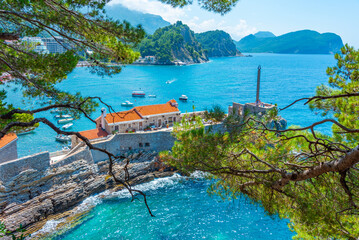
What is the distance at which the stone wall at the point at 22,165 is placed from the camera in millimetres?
12062

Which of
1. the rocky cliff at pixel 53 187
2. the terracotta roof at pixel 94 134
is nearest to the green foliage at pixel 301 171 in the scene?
the rocky cliff at pixel 53 187

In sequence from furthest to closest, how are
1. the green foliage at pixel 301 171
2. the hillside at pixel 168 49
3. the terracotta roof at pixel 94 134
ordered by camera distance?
the hillside at pixel 168 49 < the terracotta roof at pixel 94 134 < the green foliage at pixel 301 171

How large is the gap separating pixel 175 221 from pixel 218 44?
145972mm

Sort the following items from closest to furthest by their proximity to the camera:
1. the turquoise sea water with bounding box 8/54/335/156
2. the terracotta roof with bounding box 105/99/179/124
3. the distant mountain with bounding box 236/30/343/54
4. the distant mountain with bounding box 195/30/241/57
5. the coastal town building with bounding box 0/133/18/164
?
the coastal town building with bounding box 0/133/18/164, the terracotta roof with bounding box 105/99/179/124, the turquoise sea water with bounding box 8/54/335/156, the distant mountain with bounding box 195/30/241/57, the distant mountain with bounding box 236/30/343/54

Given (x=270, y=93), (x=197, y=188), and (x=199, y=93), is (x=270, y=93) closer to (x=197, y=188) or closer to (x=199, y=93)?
A: (x=199, y=93)

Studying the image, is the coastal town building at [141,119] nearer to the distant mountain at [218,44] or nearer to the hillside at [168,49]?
the hillside at [168,49]

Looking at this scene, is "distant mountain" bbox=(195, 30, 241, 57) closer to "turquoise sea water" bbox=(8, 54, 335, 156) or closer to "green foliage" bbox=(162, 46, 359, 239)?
"turquoise sea water" bbox=(8, 54, 335, 156)

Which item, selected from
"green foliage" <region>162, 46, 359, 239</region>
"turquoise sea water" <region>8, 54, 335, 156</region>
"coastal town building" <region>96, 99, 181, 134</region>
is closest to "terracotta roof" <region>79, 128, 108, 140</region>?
"coastal town building" <region>96, 99, 181, 134</region>

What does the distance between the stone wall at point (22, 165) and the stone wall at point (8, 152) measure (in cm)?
124

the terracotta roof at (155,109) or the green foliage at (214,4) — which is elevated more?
the green foliage at (214,4)

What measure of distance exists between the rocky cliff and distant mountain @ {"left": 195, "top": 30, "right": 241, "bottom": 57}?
134232mm

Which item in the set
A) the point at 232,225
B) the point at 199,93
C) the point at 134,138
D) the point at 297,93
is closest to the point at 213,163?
the point at 232,225

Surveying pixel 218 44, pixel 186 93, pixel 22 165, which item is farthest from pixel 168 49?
pixel 22 165

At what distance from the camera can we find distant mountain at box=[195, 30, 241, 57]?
145 metres
